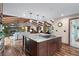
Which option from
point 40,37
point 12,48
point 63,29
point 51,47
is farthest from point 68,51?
point 12,48

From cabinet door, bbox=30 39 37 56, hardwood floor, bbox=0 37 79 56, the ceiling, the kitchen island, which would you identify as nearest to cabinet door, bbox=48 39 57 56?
the kitchen island

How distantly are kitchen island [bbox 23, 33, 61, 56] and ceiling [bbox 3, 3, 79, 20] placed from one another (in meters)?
0.42

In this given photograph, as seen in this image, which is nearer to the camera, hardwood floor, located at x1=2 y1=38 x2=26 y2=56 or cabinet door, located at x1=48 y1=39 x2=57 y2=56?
hardwood floor, located at x1=2 y1=38 x2=26 y2=56

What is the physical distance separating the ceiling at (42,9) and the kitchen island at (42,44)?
1.38ft

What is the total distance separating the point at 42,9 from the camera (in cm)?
233

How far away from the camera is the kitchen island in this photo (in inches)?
91.7

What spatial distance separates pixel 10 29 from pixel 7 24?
121mm

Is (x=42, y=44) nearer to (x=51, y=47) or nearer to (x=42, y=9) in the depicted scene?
(x=51, y=47)

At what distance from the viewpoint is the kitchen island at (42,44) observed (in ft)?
7.65

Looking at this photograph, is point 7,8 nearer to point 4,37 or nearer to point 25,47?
point 4,37

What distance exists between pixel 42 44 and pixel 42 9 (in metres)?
0.74

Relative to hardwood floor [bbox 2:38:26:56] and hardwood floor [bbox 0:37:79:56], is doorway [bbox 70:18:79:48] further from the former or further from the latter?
hardwood floor [bbox 2:38:26:56]

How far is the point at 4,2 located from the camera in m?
2.32

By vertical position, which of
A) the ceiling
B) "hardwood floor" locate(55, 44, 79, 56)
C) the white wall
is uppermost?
the ceiling
